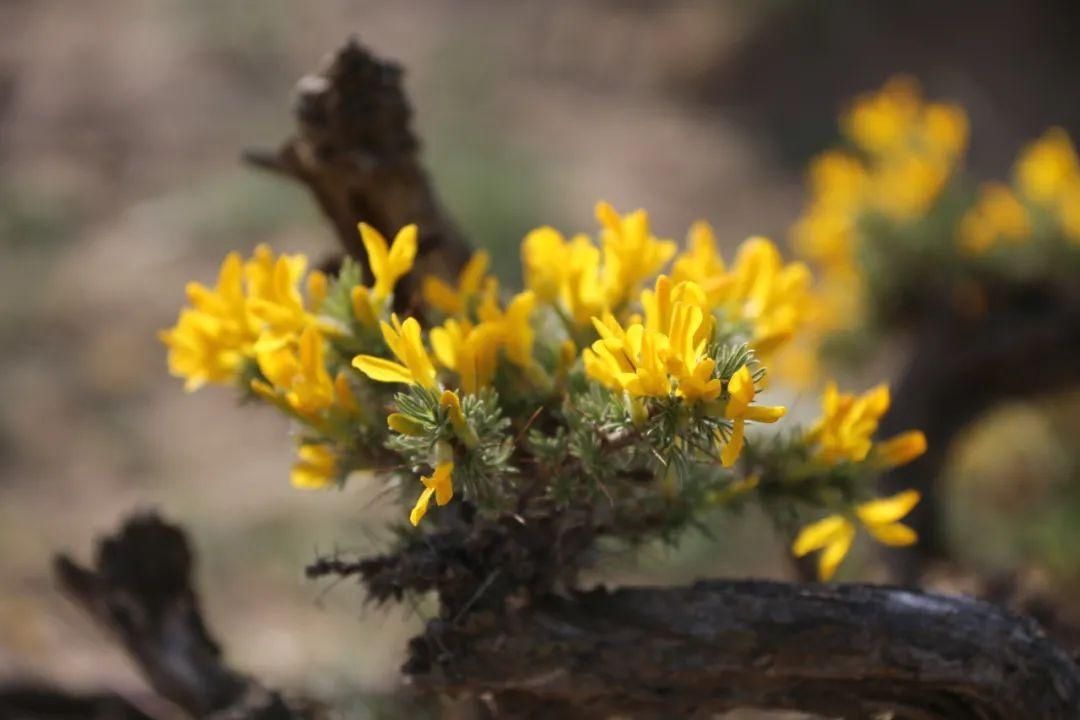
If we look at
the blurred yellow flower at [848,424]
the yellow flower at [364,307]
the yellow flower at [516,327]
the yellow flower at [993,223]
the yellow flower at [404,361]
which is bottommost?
the yellow flower at [404,361]

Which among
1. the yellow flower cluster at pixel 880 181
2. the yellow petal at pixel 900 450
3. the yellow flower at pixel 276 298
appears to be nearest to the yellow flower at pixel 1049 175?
the yellow flower cluster at pixel 880 181

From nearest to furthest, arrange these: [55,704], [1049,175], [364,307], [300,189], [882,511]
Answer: [364,307], [882,511], [55,704], [1049,175], [300,189]

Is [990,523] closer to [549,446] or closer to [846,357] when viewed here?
[846,357]

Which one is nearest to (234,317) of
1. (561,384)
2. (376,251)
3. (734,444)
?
(376,251)

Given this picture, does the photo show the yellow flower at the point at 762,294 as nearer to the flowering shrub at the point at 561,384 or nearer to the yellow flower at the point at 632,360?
the flowering shrub at the point at 561,384

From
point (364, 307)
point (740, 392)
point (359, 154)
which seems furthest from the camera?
point (359, 154)

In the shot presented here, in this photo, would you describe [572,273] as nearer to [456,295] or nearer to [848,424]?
[456,295]
